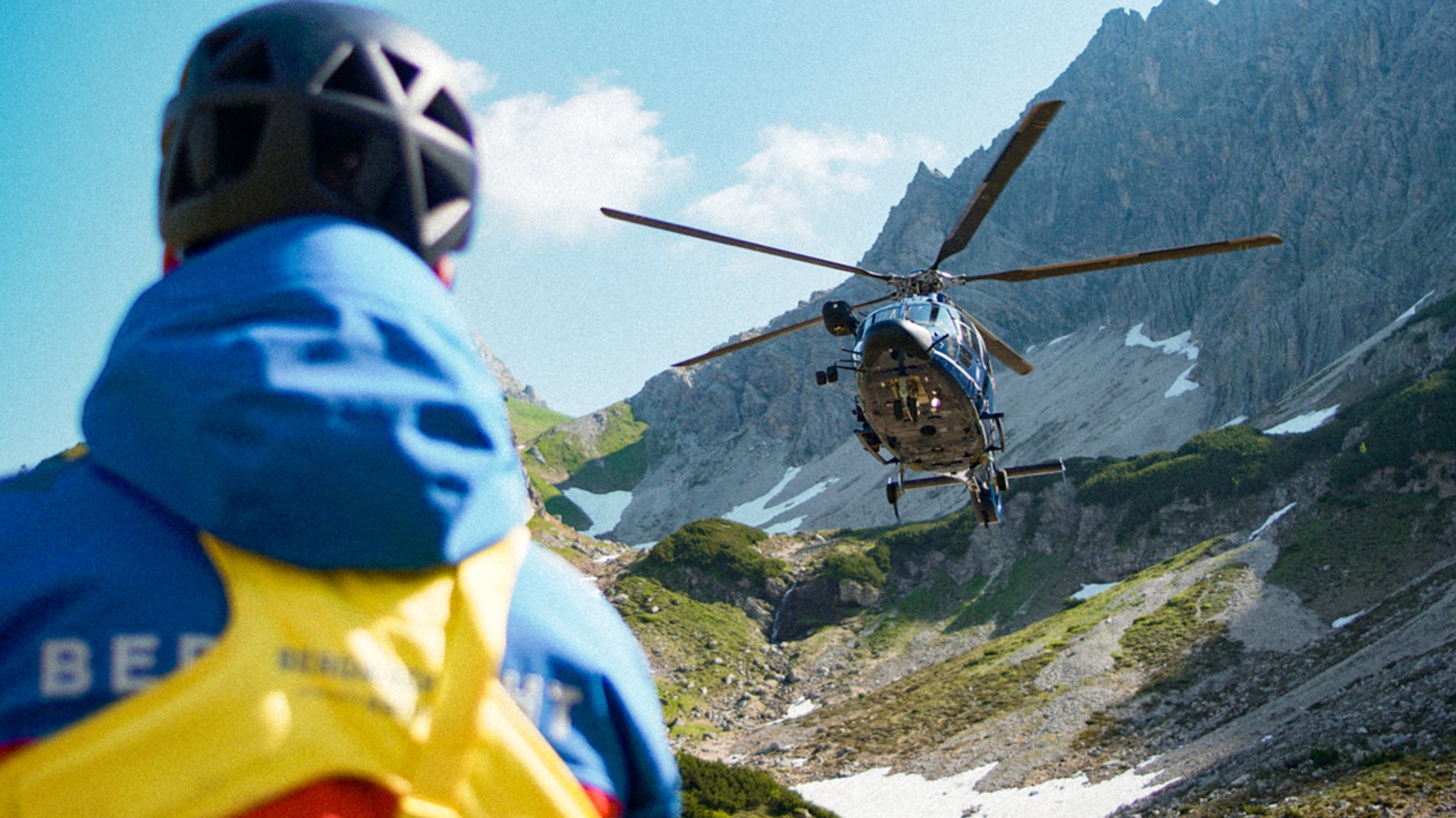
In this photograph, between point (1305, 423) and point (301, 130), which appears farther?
point (1305, 423)

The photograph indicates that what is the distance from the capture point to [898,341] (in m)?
13.5

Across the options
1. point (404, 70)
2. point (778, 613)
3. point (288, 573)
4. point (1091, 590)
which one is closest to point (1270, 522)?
point (1091, 590)

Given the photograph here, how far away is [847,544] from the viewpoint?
6812cm

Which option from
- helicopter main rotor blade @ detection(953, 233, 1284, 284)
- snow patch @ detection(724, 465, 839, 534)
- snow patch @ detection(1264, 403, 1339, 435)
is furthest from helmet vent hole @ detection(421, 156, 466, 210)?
snow patch @ detection(724, 465, 839, 534)

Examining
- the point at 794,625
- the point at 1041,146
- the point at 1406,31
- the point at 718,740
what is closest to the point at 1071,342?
the point at 1041,146

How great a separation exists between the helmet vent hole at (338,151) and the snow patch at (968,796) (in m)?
24.7

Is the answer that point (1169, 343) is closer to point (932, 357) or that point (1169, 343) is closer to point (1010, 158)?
point (932, 357)

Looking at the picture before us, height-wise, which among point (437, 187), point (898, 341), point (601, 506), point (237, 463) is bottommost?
point (601, 506)

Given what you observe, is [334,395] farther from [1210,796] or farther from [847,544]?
[847,544]

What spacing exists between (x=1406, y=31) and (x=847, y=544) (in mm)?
76296

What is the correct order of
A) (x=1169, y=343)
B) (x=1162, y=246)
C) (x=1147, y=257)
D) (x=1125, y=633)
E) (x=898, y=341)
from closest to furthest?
1. (x=1147, y=257)
2. (x=898, y=341)
3. (x=1125, y=633)
4. (x=1169, y=343)
5. (x=1162, y=246)

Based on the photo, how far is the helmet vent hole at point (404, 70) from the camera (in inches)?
74.1

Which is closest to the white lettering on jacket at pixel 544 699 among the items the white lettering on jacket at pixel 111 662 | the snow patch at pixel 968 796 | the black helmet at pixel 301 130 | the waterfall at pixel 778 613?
the white lettering on jacket at pixel 111 662

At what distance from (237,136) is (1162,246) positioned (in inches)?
4681
